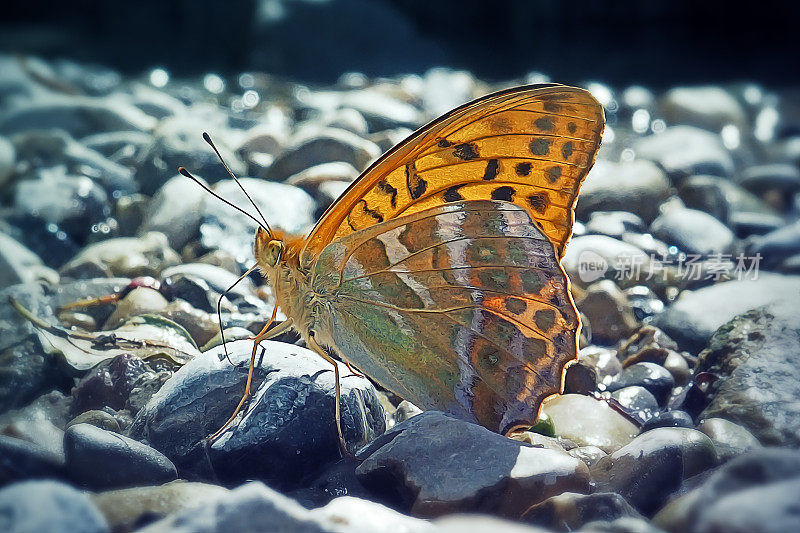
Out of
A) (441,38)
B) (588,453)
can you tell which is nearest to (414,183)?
(588,453)

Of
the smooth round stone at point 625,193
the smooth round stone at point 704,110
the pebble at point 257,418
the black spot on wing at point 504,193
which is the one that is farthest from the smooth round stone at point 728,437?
the smooth round stone at point 704,110

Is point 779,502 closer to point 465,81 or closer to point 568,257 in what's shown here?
point 568,257

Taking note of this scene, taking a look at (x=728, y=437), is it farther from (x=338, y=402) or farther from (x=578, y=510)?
(x=338, y=402)

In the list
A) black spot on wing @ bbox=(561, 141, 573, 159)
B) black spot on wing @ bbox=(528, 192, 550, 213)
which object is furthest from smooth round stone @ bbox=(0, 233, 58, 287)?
black spot on wing @ bbox=(561, 141, 573, 159)

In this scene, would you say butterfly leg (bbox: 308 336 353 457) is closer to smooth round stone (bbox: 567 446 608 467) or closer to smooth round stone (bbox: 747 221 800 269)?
smooth round stone (bbox: 567 446 608 467)

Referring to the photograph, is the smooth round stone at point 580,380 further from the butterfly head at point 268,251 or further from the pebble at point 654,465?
the butterfly head at point 268,251

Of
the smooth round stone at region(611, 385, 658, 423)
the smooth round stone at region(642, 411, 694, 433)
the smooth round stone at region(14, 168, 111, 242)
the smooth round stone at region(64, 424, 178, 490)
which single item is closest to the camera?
the smooth round stone at region(64, 424, 178, 490)
